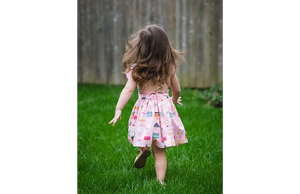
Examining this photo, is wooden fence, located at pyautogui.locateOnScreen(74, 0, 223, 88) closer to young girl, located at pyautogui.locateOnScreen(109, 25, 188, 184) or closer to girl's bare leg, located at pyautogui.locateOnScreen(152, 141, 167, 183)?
young girl, located at pyautogui.locateOnScreen(109, 25, 188, 184)

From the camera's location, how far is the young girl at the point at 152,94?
2236 mm

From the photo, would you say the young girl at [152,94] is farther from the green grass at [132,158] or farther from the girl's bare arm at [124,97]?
the green grass at [132,158]

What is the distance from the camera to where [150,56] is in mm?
2262

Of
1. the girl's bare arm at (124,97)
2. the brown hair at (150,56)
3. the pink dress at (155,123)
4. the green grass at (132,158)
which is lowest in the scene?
the green grass at (132,158)

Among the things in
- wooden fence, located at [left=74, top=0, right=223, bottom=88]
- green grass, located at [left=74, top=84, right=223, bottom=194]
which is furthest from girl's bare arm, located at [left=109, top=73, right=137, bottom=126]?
wooden fence, located at [left=74, top=0, right=223, bottom=88]

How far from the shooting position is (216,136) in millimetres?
3555

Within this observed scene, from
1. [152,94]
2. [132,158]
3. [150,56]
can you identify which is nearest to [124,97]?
[152,94]

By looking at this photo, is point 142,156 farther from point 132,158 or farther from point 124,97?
point 132,158

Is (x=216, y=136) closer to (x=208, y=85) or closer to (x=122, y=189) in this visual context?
(x=122, y=189)

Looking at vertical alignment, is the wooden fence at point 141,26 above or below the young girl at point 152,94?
above

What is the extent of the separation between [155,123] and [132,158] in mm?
791

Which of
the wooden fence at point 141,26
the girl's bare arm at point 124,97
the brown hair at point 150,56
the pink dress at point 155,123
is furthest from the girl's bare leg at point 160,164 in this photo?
the wooden fence at point 141,26
